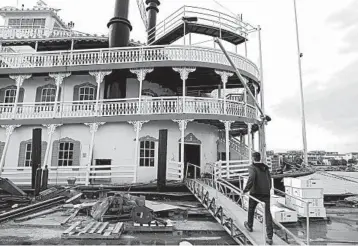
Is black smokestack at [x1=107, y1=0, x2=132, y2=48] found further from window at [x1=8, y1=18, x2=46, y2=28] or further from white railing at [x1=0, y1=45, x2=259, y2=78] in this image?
window at [x1=8, y1=18, x2=46, y2=28]

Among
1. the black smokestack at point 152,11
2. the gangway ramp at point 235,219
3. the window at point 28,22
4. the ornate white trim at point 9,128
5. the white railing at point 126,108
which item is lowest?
the gangway ramp at point 235,219

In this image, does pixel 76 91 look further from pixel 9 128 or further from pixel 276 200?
pixel 276 200

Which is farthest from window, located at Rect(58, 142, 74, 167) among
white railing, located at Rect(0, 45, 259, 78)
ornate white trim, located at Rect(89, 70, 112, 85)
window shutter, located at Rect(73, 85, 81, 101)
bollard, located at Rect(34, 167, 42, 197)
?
white railing, located at Rect(0, 45, 259, 78)

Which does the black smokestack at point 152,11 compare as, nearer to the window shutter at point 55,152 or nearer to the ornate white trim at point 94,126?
the ornate white trim at point 94,126

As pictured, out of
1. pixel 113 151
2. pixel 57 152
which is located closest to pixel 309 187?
pixel 113 151

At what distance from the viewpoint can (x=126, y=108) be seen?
55.1ft

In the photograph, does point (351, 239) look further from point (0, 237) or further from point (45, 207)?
point (45, 207)

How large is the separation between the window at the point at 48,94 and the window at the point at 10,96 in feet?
7.49

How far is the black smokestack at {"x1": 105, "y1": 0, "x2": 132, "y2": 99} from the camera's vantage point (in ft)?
60.1

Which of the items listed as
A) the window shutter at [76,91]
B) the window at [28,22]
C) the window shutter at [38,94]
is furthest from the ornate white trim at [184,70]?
the window at [28,22]

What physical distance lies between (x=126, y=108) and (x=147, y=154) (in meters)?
3.15

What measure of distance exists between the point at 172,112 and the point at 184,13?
22.0 ft

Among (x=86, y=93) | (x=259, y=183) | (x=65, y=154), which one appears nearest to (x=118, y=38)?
(x=86, y=93)

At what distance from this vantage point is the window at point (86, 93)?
19.0 meters
